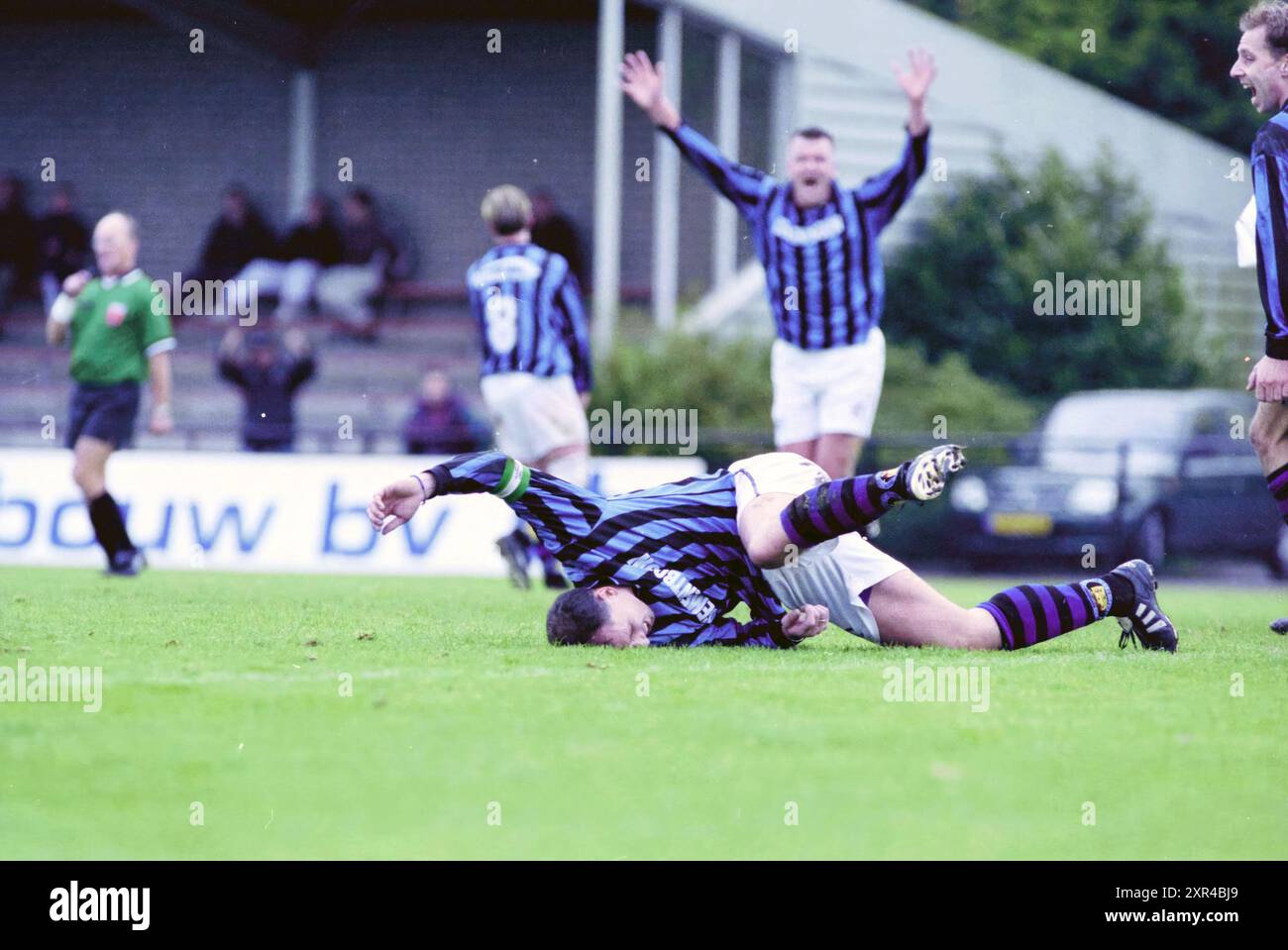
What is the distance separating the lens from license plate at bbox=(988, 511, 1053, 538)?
1938 cm

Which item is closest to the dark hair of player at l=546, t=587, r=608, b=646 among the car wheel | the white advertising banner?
the white advertising banner

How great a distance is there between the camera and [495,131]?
78.2ft

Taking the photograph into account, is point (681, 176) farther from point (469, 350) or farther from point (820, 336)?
point (820, 336)


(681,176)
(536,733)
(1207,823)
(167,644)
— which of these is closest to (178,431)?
(681,176)

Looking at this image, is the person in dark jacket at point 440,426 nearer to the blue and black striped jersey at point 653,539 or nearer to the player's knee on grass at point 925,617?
the blue and black striped jersey at point 653,539

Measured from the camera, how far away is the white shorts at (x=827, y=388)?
10.9 meters

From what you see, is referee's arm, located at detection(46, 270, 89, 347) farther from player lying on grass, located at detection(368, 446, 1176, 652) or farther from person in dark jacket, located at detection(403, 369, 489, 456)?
person in dark jacket, located at detection(403, 369, 489, 456)

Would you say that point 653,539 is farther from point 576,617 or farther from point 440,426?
point 440,426

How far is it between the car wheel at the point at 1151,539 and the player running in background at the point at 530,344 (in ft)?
28.7

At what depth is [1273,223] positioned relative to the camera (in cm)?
785

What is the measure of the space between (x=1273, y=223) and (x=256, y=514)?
36.3ft

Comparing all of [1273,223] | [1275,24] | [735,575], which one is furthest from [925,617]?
[1275,24]

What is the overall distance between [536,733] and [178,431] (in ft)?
50.6
